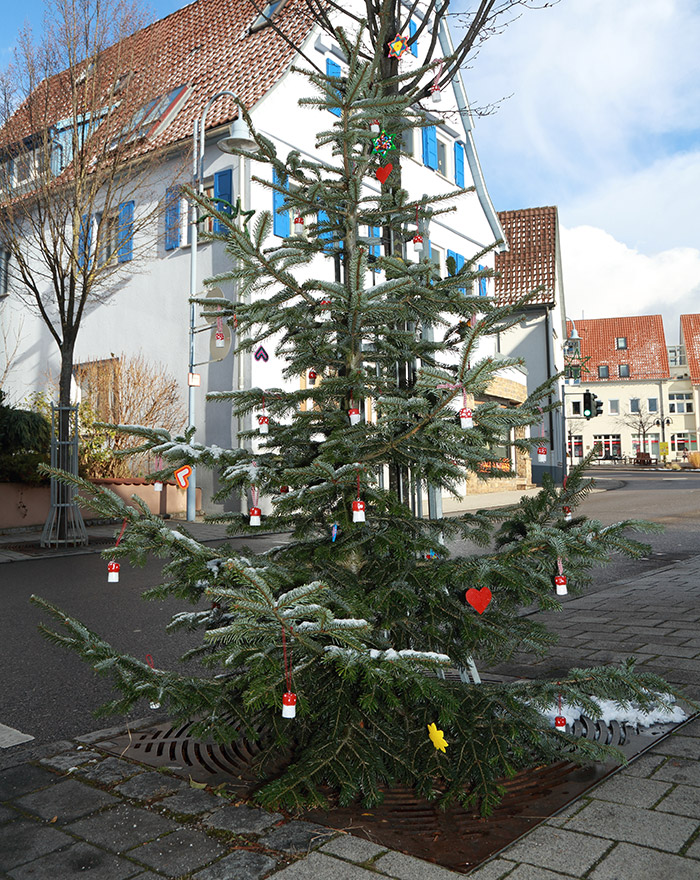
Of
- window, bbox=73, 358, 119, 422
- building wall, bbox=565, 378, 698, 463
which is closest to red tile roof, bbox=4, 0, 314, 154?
window, bbox=73, 358, 119, 422

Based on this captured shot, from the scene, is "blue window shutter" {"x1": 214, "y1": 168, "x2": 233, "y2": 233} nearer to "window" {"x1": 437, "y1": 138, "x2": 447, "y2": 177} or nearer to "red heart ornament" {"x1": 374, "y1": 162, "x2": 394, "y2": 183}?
"window" {"x1": 437, "y1": 138, "x2": 447, "y2": 177}

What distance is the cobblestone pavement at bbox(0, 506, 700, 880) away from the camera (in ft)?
7.74

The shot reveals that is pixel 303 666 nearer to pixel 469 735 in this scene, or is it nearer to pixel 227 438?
pixel 469 735

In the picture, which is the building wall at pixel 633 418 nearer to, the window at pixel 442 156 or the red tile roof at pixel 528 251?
the red tile roof at pixel 528 251

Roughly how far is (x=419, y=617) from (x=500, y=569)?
424 millimetres

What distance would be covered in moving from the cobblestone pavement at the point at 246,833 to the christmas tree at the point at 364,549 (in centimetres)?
23

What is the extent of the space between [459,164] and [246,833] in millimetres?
25124

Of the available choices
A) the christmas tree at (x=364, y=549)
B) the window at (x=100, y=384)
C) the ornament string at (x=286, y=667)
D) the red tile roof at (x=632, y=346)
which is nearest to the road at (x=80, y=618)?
the christmas tree at (x=364, y=549)

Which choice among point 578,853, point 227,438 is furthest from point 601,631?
point 227,438

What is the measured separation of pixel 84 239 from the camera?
13.7 meters

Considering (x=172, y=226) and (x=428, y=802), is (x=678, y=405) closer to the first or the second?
(x=172, y=226)

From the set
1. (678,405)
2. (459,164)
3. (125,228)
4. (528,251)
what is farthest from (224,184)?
(678,405)

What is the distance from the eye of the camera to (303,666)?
267 centimetres

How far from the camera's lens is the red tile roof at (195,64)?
13.6 metres
